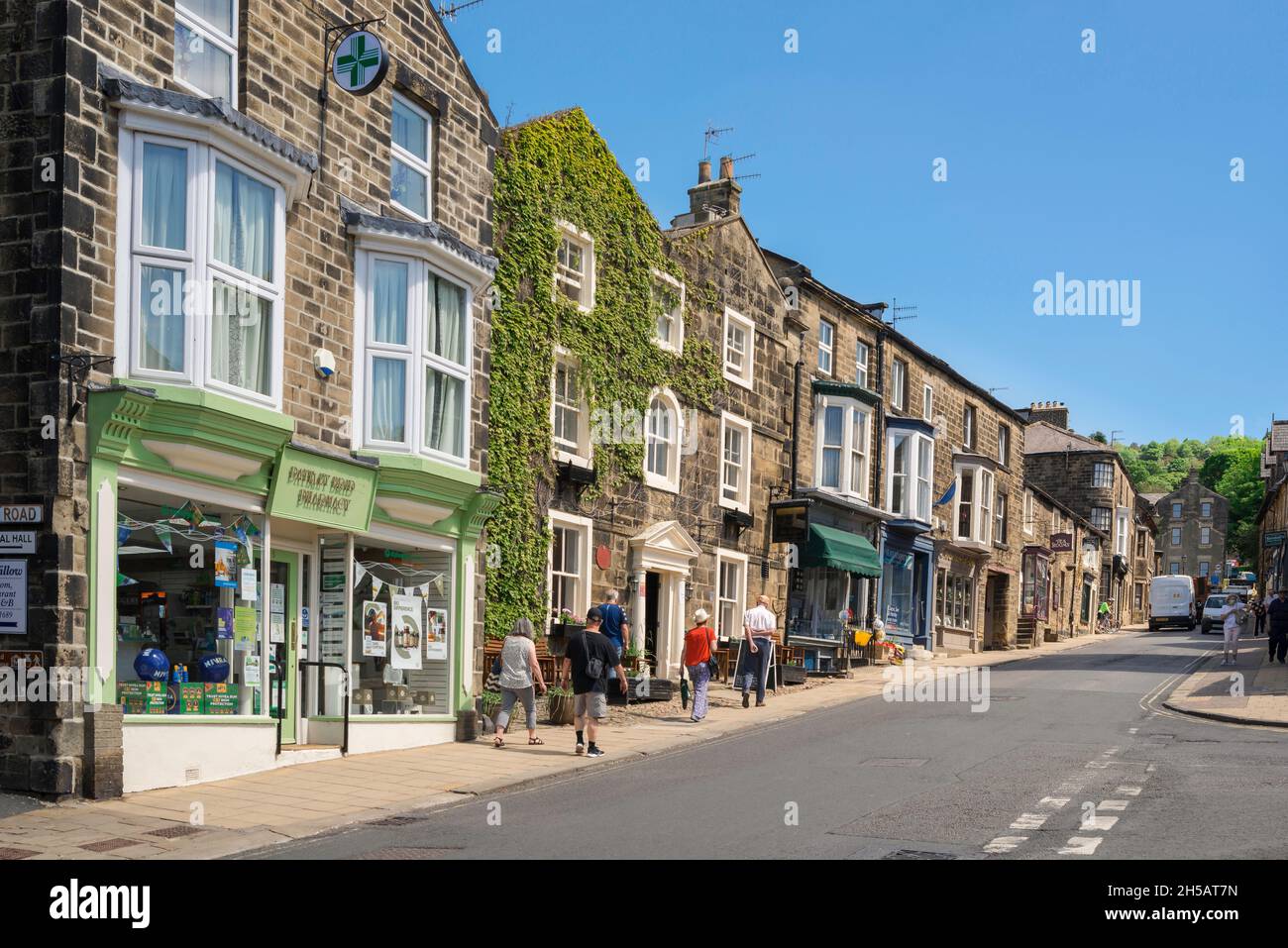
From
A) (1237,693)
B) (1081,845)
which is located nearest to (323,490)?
(1081,845)

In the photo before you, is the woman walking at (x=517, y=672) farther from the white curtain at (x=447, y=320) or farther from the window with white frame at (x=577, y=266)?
the window with white frame at (x=577, y=266)

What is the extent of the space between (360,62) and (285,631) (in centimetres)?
699

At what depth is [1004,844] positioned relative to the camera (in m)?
10.1

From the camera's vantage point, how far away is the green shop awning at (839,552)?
31.3 m

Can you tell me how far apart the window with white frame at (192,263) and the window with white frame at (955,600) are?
30.6m

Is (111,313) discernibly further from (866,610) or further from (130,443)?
(866,610)

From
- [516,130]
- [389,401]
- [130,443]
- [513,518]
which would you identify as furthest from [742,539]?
[130,443]

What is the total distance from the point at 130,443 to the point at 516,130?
33.8 feet

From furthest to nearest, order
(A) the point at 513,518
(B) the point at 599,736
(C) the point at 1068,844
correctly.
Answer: (A) the point at 513,518
(B) the point at 599,736
(C) the point at 1068,844

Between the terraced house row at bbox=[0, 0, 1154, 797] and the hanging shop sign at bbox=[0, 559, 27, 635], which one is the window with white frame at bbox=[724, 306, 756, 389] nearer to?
the terraced house row at bbox=[0, 0, 1154, 797]

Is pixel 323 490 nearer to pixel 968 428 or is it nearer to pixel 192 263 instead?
pixel 192 263

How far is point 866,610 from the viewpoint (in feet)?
117

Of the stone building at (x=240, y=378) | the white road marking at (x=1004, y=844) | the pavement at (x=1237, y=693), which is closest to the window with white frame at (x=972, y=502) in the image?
the pavement at (x=1237, y=693)

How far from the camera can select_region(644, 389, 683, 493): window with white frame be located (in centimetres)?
2528
